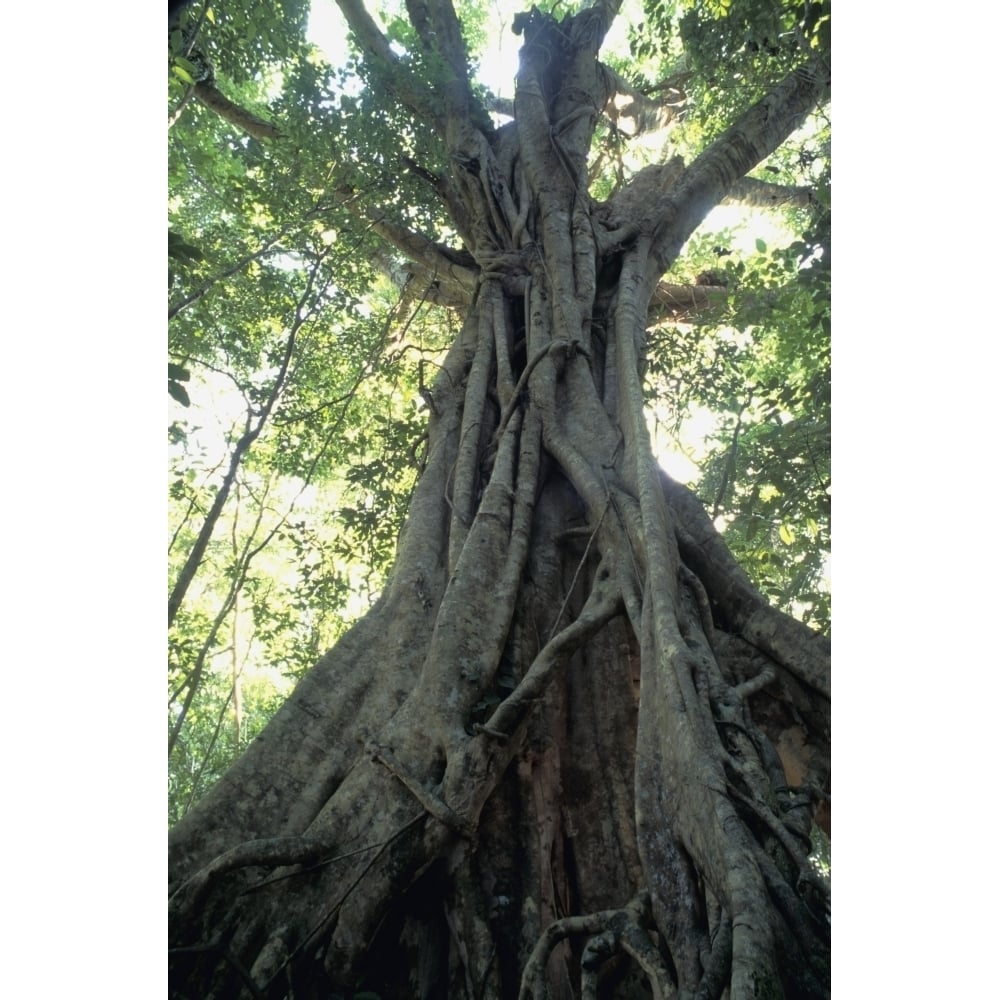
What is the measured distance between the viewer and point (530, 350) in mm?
4020

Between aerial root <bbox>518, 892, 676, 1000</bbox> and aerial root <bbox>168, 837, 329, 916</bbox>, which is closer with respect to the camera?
aerial root <bbox>518, 892, 676, 1000</bbox>

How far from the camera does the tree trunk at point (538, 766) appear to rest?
1.83 m

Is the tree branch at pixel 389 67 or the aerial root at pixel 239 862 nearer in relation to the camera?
the aerial root at pixel 239 862

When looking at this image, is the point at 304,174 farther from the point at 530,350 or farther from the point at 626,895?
the point at 626,895

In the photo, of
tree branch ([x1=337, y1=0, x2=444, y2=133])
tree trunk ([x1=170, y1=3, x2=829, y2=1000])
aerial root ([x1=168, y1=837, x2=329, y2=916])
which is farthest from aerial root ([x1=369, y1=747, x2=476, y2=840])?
tree branch ([x1=337, y1=0, x2=444, y2=133])

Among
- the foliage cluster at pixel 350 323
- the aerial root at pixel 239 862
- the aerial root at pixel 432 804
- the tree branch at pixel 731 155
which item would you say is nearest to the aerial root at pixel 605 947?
the aerial root at pixel 432 804

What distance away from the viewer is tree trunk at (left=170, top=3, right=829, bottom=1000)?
1.83m

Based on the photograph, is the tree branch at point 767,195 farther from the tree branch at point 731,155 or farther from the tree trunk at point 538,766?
the tree trunk at point 538,766

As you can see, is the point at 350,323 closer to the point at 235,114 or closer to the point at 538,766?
the point at 235,114

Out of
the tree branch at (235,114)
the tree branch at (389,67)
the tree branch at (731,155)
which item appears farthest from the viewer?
the tree branch at (235,114)

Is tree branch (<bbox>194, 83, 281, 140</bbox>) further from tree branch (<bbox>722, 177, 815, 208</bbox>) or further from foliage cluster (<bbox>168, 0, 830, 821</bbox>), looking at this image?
tree branch (<bbox>722, 177, 815, 208</bbox>)
